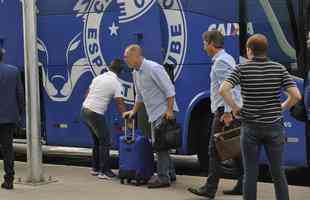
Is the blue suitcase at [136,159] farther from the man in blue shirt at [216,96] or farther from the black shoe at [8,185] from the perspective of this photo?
the black shoe at [8,185]

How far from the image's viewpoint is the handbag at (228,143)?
24.8ft

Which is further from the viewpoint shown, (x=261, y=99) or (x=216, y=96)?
(x=216, y=96)

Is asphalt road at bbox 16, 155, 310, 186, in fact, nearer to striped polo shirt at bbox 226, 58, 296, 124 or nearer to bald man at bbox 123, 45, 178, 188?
bald man at bbox 123, 45, 178, 188

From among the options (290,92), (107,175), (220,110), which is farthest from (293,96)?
(107,175)

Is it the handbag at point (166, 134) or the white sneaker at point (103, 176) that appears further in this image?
the white sneaker at point (103, 176)

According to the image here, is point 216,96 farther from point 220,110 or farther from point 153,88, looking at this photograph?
point 153,88

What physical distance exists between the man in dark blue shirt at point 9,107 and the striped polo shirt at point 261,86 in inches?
133

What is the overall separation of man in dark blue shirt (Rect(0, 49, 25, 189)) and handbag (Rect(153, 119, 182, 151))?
1847 millimetres

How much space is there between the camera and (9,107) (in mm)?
8773

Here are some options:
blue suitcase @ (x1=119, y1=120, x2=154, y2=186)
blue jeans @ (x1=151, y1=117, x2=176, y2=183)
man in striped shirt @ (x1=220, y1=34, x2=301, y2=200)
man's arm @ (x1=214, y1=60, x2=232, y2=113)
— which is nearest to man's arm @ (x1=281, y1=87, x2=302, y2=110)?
man in striped shirt @ (x1=220, y1=34, x2=301, y2=200)

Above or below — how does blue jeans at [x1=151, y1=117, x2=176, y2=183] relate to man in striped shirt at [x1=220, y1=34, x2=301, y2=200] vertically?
below

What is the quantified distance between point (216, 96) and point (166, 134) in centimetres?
112

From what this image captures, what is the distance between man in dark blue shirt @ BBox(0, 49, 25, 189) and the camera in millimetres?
8766

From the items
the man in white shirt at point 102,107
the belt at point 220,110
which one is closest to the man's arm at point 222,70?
the belt at point 220,110
